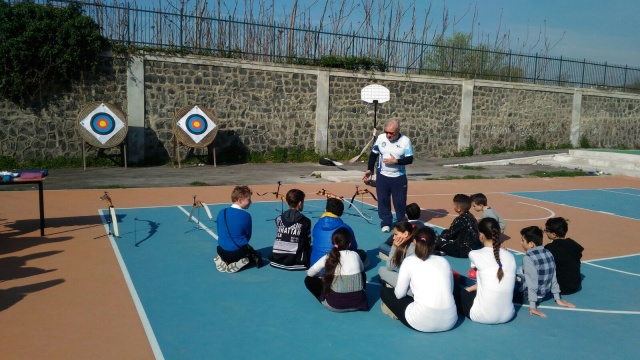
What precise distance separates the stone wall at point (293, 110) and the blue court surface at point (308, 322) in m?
10.1

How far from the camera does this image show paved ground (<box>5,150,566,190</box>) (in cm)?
1432

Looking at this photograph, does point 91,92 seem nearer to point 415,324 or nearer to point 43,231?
point 43,231

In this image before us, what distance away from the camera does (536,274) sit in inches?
242

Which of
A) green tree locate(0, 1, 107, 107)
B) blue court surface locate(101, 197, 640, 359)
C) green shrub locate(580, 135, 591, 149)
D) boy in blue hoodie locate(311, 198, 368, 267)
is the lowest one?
blue court surface locate(101, 197, 640, 359)

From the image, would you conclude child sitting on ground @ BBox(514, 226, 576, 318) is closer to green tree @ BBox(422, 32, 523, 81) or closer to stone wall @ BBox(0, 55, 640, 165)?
stone wall @ BBox(0, 55, 640, 165)

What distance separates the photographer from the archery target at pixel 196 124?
1802cm

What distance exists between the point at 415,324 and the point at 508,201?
30.5 ft

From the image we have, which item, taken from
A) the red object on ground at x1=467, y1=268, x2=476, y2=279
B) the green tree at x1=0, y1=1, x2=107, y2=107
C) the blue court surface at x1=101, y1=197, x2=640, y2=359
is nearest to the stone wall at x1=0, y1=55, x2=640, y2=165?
the green tree at x1=0, y1=1, x2=107, y2=107

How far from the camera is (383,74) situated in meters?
22.6

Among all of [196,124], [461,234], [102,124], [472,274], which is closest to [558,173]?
[196,124]

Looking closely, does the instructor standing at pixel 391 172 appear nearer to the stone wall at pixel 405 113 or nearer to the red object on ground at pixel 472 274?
the red object on ground at pixel 472 274

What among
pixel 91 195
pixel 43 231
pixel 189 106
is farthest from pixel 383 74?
pixel 43 231

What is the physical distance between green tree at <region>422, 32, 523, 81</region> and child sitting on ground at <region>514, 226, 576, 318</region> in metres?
19.1

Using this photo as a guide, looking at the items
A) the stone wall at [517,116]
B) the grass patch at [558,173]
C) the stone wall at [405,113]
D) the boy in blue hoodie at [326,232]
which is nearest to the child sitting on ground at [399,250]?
the boy in blue hoodie at [326,232]
